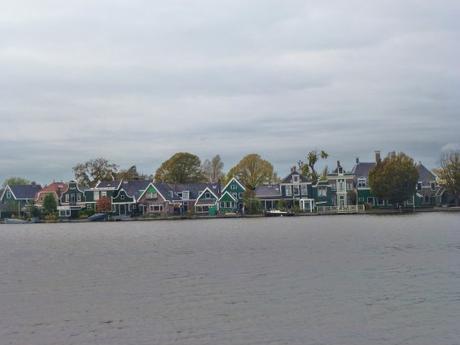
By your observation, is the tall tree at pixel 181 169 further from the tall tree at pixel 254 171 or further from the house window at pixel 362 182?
the house window at pixel 362 182

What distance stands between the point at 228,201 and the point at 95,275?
8111cm

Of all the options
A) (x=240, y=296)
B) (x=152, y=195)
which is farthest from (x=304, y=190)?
(x=240, y=296)

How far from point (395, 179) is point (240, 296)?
8162 centimetres

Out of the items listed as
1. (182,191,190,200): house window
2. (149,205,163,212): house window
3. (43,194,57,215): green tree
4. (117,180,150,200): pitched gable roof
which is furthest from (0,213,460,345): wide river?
(43,194,57,215): green tree

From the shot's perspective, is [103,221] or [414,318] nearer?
[414,318]

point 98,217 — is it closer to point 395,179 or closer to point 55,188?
point 55,188

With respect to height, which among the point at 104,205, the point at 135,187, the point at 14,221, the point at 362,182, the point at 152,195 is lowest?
the point at 14,221

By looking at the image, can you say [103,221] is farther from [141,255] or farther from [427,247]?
[427,247]

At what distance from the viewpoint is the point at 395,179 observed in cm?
10475

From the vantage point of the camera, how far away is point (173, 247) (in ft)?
174

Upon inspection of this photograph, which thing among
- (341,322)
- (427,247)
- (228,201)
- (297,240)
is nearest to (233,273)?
(341,322)

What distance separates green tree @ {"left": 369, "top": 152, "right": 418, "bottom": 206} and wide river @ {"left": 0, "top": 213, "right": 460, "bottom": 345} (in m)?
58.1

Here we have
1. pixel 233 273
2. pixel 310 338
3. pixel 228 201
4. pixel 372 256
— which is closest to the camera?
pixel 310 338

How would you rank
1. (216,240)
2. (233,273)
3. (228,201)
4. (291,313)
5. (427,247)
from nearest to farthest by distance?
(291,313), (233,273), (427,247), (216,240), (228,201)
